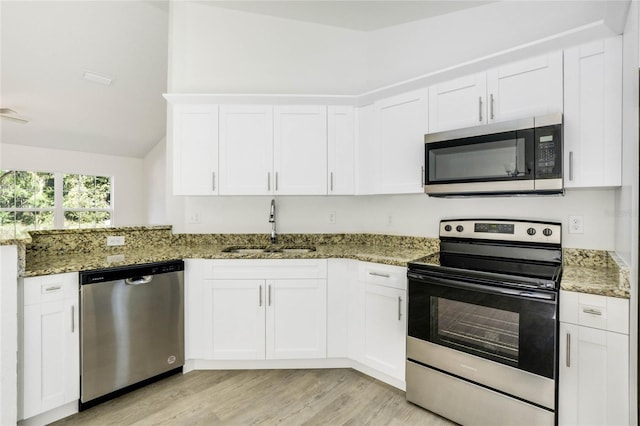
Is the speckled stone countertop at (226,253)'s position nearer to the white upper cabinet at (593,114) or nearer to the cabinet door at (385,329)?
the cabinet door at (385,329)

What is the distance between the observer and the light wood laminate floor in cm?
186

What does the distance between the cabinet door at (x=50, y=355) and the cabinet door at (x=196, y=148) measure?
1.15m

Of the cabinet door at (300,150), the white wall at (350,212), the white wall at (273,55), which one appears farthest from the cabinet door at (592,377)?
the white wall at (273,55)

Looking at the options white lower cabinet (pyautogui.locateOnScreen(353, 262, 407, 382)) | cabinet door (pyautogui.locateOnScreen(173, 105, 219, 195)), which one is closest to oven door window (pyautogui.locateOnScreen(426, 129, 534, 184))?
white lower cabinet (pyautogui.locateOnScreen(353, 262, 407, 382))

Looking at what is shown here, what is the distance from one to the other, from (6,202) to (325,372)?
6.15 m

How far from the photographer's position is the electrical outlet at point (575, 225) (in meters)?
1.98

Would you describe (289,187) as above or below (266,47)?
below

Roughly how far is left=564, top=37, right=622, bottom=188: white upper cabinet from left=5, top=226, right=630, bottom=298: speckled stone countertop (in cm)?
49

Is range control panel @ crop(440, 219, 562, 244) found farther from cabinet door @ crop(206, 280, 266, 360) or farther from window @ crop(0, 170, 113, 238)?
window @ crop(0, 170, 113, 238)

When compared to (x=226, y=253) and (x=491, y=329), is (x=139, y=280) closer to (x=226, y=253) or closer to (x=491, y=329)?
(x=226, y=253)

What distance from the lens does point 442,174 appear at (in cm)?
217

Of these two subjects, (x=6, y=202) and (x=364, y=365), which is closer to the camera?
(x=364, y=365)

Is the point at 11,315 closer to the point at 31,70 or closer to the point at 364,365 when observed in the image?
the point at 364,365

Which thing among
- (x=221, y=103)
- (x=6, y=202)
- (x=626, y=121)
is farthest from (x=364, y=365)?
(x=6, y=202)
